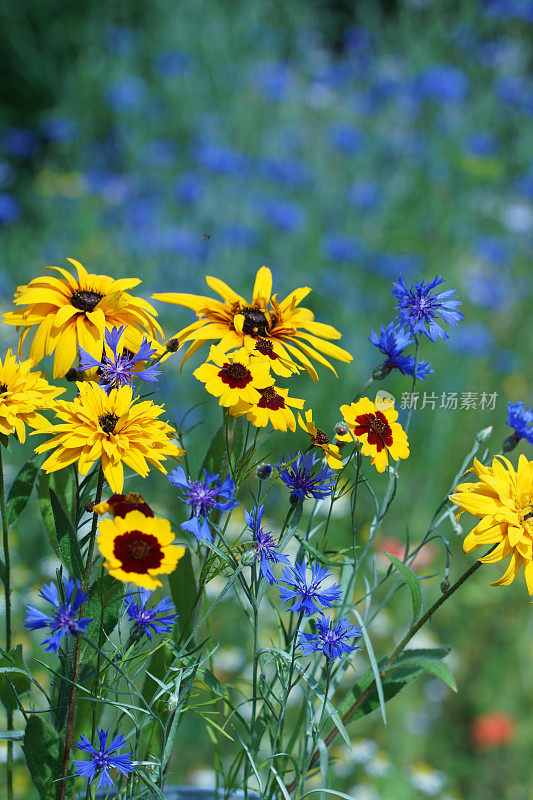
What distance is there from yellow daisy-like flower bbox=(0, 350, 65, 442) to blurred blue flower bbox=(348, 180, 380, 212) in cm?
219

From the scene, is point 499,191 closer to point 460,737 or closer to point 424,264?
point 424,264

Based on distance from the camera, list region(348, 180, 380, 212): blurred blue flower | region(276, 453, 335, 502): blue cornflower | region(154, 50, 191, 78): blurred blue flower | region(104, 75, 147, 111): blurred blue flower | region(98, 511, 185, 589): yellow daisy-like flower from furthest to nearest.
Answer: region(154, 50, 191, 78): blurred blue flower, region(104, 75, 147, 111): blurred blue flower, region(348, 180, 380, 212): blurred blue flower, region(276, 453, 335, 502): blue cornflower, region(98, 511, 185, 589): yellow daisy-like flower

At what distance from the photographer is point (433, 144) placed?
296cm

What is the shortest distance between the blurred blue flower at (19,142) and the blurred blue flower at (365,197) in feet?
4.76

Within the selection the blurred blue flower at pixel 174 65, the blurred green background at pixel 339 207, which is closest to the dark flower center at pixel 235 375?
the blurred green background at pixel 339 207

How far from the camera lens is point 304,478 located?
50 cm

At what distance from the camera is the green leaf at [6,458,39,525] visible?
55 centimetres

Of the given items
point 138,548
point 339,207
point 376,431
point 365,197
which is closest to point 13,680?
point 138,548

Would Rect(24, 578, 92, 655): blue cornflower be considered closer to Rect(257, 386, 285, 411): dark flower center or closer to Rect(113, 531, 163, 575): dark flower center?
Rect(113, 531, 163, 575): dark flower center

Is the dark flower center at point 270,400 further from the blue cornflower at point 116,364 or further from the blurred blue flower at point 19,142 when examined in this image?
the blurred blue flower at point 19,142

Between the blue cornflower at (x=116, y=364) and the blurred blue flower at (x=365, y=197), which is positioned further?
the blurred blue flower at (x=365, y=197)

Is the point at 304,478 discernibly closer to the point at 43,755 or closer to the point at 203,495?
the point at 203,495

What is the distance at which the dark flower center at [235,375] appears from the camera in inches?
19.1

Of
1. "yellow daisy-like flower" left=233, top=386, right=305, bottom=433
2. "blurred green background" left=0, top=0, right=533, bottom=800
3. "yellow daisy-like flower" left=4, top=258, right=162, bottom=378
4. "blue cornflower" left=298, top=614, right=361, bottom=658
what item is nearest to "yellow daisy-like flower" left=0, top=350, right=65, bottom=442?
"yellow daisy-like flower" left=4, top=258, right=162, bottom=378
